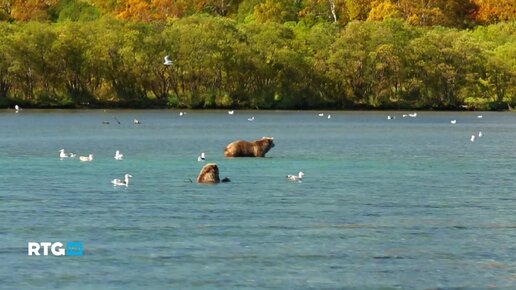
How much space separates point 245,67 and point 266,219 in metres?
93.6

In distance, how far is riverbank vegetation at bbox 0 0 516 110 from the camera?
391ft

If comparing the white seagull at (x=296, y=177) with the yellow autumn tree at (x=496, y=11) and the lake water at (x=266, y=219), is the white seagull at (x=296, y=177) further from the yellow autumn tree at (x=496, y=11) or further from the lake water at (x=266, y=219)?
the yellow autumn tree at (x=496, y=11)

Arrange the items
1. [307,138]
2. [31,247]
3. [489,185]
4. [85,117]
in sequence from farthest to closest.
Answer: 1. [85,117]
2. [307,138]
3. [489,185]
4. [31,247]

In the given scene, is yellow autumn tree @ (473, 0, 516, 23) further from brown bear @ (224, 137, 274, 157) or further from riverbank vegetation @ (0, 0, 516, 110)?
brown bear @ (224, 137, 274, 157)

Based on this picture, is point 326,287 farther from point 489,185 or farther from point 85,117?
point 85,117

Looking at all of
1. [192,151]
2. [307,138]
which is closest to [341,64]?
[307,138]

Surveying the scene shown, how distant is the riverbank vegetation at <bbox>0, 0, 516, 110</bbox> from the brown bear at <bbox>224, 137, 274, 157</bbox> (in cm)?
7079

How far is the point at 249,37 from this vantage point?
12681cm

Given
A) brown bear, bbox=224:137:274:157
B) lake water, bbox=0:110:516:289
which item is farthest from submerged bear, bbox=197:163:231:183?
brown bear, bbox=224:137:274:157

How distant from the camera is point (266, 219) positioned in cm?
2848

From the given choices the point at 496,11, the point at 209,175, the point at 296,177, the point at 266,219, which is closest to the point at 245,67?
the point at 496,11

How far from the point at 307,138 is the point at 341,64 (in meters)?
57.3

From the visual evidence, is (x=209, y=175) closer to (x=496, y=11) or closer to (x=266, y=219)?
(x=266, y=219)

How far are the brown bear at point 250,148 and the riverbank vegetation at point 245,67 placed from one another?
70.8 meters
